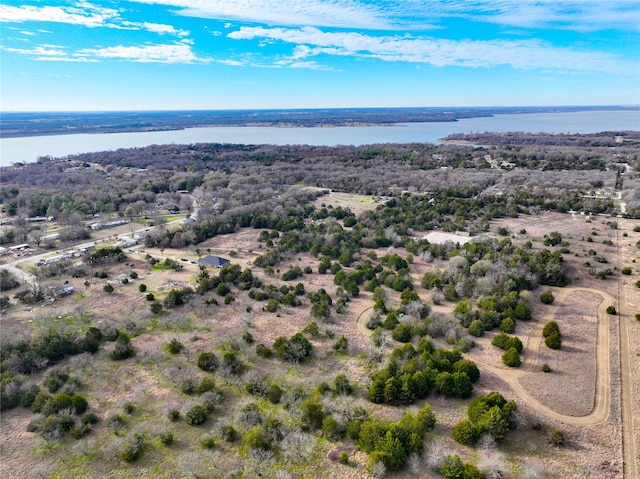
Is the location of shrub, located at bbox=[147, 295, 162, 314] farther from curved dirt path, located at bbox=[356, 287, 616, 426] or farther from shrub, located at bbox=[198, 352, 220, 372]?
curved dirt path, located at bbox=[356, 287, 616, 426]

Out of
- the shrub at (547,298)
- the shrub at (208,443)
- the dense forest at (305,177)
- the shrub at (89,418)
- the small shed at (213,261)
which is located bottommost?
the shrub at (208,443)

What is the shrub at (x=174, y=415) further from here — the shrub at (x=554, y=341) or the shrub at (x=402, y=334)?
the shrub at (x=554, y=341)

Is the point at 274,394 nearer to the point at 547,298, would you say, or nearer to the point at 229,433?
the point at 229,433

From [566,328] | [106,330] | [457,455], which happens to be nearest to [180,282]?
[106,330]

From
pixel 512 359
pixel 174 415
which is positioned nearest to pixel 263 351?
pixel 174 415

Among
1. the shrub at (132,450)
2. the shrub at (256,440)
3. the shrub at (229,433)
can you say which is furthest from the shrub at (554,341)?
the shrub at (132,450)

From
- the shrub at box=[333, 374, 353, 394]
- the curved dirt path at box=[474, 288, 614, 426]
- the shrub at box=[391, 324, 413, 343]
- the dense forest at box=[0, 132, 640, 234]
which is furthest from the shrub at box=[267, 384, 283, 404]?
the dense forest at box=[0, 132, 640, 234]

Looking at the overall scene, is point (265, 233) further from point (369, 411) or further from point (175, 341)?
point (369, 411)
